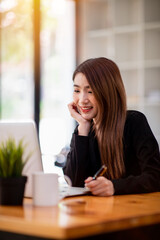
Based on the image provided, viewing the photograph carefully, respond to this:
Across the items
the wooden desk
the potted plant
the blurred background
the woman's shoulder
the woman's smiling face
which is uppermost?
the blurred background

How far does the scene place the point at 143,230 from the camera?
4.65 ft

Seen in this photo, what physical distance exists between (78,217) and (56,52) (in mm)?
5040

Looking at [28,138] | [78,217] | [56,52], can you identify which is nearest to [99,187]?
[28,138]

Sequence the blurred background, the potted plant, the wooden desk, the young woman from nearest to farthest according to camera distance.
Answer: the wooden desk
the potted plant
the young woman
the blurred background

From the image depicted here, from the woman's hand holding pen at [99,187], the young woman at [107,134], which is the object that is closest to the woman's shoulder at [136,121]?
the young woman at [107,134]

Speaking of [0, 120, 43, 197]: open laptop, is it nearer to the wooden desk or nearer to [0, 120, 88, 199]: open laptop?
[0, 120, 88, 199]: open laptop

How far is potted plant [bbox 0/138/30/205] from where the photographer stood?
4.82 feet

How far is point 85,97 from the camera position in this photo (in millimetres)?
2119

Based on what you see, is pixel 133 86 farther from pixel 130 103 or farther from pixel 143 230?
pixel 143 230

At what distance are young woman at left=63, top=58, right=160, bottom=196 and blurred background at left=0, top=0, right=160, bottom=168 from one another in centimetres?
327

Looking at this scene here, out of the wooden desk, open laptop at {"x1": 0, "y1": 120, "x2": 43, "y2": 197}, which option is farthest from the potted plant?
open laptop at {"x1": 0, "y1": 120, "x2": 43, "y2": 197}

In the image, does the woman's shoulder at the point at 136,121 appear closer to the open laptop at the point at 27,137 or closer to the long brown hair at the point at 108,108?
the long brown hair at the point at 108,108

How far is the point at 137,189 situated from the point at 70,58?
14.6 feet

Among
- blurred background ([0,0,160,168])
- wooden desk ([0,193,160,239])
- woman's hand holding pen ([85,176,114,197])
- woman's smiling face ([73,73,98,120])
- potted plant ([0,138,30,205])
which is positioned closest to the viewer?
wooden desk ([0,193,160,239])
